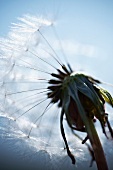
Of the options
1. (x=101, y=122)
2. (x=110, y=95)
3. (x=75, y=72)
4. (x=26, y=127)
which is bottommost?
(x=26, y=127)

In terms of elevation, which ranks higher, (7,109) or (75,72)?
(75,72)

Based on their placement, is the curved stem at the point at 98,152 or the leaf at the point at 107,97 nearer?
the curved stem at the point at 98,152

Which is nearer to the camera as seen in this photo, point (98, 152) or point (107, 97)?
point (98, 152)

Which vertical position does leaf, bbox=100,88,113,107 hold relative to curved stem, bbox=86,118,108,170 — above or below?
above

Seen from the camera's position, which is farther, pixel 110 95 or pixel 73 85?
pixel 110 95

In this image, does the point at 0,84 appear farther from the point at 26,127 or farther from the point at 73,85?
the point at 73,85

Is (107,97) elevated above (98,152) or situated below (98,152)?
above

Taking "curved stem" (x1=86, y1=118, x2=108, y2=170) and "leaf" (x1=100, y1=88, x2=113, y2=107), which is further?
"leaf" (x1=100, y1=88, x2=113, y2=107)

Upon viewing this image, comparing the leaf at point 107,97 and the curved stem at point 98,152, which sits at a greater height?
the leaf at point 107,97

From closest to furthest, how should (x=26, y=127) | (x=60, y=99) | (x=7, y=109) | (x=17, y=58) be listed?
(x=60, y=99), (x=17, y=58), (x=7, y=109), (x=26, y=127)

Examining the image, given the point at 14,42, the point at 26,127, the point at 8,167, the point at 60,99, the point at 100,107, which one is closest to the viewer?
the point at 100,107

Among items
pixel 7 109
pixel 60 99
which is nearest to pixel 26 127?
pixel 7 109
